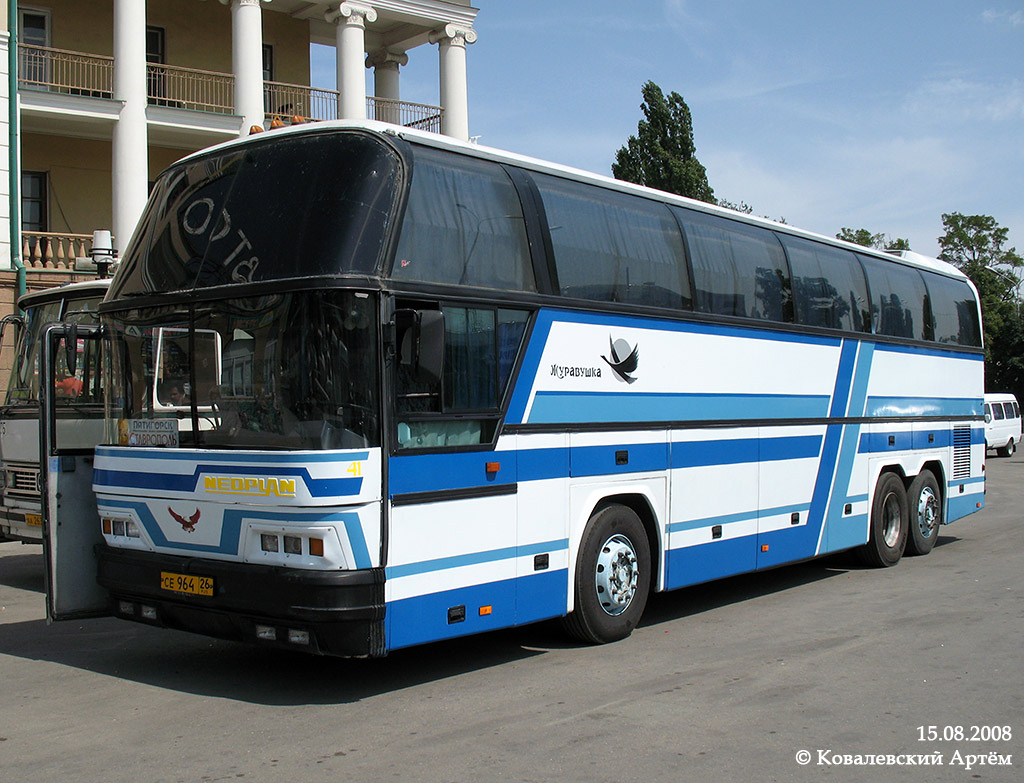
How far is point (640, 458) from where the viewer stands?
354 inches

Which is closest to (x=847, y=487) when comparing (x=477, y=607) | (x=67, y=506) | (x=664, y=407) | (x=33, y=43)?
(x=664, y=407)

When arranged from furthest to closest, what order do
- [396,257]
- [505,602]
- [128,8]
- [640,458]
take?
1. [128,8]
2. [640,458]
3. [505,602]
4. [396,257]

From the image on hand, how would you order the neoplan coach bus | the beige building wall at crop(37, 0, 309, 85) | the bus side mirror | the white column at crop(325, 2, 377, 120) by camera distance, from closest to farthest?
the bus side mirror < the neoplan coach bus < the white column at crop(325, 2, 377, 120) < the beige building wall at crop(37, 0, 309, 85)

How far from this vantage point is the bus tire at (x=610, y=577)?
27.5 ft

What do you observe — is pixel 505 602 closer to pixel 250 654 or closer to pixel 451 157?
pixel 250 654

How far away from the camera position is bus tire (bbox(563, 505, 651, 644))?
8391 mm

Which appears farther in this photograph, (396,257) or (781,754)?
(396,257)

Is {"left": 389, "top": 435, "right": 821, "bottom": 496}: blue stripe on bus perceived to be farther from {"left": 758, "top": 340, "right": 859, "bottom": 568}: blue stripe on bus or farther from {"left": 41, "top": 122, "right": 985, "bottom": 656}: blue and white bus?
{"left": 758, "top": 340, "right": 859, "bottom": 568}: blue stripe on bus

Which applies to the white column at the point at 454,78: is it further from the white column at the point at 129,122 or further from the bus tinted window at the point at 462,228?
the bus tinted window at the point at 462,228

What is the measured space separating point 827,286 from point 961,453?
4549 mm

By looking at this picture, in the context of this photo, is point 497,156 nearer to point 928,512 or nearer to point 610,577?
point 610,577

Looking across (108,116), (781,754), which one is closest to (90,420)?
(781,754)

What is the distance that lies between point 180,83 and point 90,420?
21098mm

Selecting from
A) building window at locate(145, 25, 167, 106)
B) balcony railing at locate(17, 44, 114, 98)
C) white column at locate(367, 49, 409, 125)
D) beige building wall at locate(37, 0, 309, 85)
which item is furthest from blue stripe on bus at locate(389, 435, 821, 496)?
beige building wall at locate(37, 0, 309, 85)
